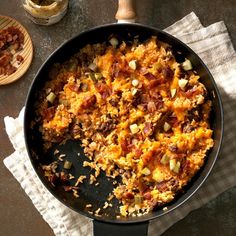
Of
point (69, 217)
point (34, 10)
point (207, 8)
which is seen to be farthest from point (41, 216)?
point (207, 8)

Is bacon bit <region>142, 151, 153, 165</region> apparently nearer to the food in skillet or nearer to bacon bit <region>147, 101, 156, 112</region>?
the food in skillet

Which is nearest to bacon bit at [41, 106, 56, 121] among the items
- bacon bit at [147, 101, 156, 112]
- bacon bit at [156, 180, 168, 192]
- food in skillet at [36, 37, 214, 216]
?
food in skillet at [36, 37, 214, 216]

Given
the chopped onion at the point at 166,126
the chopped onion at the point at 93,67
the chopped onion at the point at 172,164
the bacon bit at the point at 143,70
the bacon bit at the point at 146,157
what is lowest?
the chopped onion at the point at 172,164

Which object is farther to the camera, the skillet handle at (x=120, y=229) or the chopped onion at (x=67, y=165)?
the chopped onion at (x=67, y=165)

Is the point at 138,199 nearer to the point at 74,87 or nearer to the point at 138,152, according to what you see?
the point at 138,152

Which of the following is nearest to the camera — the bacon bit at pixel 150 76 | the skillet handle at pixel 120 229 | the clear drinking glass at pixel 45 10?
the skillet handle at pixel 120 229

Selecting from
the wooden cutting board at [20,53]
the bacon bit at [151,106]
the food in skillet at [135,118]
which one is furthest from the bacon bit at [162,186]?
the wooden cutting board at [20,53]

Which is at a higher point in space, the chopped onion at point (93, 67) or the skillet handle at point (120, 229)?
the chopped onion at point (93, 67)

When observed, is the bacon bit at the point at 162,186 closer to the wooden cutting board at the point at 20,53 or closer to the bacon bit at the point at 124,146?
the bacon bit at the point at 124,146
